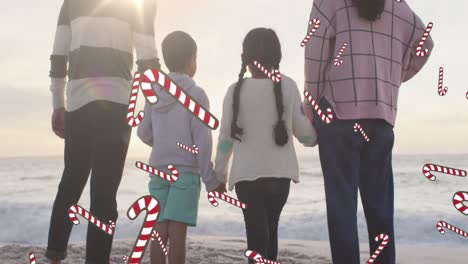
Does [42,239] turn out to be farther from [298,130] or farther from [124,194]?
[298,130]


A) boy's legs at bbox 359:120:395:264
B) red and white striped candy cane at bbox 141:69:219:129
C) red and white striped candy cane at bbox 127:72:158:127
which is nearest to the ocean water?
boy's legs at bbox 359:120:395:264

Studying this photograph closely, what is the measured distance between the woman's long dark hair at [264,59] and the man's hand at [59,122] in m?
1.07

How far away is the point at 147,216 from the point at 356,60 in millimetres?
1519

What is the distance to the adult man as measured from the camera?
3.02 m

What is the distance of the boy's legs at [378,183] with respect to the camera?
2881 millimetres

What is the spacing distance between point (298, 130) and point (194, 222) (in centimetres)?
84

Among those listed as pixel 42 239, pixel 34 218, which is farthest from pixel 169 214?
pixel 34 218

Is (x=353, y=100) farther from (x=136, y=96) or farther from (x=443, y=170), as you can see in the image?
(x=136, y=96)

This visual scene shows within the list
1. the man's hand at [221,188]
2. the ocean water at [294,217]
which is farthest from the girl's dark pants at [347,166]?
the ocean water at [294,217]

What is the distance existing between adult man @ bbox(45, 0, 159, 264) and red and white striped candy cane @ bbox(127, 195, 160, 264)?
1.17m

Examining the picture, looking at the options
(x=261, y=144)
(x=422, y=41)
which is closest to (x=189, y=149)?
(x=261, y=144)

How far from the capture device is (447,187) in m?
19.1

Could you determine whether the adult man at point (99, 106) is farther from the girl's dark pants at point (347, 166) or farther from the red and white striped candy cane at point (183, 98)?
the red and white striped candy cane at point (183, 98)

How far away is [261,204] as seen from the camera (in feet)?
10.4
